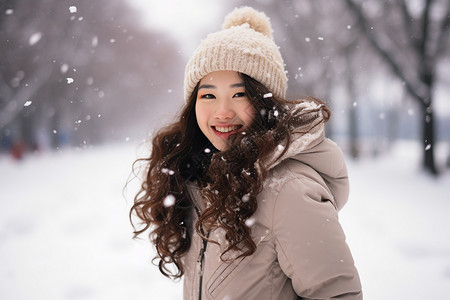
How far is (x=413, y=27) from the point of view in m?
8.39

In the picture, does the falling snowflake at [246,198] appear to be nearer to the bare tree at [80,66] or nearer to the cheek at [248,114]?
the cheek at [248,114]

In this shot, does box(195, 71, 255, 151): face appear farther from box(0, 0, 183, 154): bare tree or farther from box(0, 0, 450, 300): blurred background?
box(0, 0, 183, 154): bare tree

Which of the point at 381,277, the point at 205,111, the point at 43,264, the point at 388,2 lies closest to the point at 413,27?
the point at 388,2

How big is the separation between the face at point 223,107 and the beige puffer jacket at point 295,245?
336 mm

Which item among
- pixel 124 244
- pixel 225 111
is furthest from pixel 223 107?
pixel 124 244

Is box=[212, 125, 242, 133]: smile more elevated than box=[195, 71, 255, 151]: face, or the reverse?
box=[195, 71, 255, 151]: face

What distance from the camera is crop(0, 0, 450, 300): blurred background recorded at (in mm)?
4043

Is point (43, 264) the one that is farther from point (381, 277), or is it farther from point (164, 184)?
point (381, 277)

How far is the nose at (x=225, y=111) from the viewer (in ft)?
5.53

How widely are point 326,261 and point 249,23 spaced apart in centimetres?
152

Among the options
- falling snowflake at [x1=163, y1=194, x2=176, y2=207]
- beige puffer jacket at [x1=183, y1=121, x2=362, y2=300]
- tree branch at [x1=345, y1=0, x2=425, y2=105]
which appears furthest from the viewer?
tree branch at [x1=345, y1=0, x2=425, y2=105]

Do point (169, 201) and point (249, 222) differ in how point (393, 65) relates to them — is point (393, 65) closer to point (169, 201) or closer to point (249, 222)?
point (169, 201)

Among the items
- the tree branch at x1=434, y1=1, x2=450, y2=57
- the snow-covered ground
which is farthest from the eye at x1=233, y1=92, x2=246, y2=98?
the tree branch at x1=434, y1=1, x2=450, y2=57

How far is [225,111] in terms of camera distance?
168 centimetres
